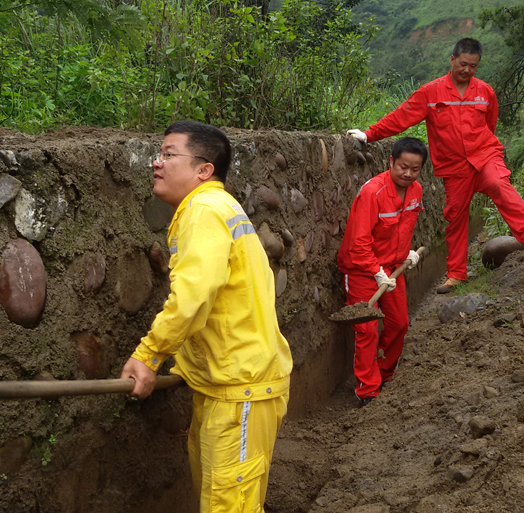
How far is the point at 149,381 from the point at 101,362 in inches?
18.7

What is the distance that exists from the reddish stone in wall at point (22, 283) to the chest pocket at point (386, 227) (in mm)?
3042

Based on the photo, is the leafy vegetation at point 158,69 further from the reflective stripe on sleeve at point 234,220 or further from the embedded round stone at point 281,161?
the reflective stripe on sleeve at point 234,220

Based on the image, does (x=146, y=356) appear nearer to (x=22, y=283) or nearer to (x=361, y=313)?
(x=22, y=283)

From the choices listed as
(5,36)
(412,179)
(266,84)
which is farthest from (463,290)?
(5,36)

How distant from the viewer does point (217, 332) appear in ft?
7.13

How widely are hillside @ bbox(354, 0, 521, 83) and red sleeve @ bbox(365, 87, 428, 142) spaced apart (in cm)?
2534

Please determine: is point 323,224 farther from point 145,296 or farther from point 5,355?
point 5,355

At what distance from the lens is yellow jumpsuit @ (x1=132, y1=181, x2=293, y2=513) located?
6.83 ft

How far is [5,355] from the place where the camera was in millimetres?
2041

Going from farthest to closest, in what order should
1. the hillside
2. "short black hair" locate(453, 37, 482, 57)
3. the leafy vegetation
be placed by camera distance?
the hillside
"short black hair" locate(453, 37, 482, 57)
the leafy vegetation

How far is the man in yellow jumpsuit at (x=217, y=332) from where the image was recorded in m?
2.01

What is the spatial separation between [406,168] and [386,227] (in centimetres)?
47

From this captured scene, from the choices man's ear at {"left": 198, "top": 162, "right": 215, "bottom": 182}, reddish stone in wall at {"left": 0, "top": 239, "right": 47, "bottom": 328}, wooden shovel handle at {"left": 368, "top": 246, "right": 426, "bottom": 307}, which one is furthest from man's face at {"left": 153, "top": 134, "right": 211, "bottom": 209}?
wooden shovel handle at {"left": 368, "top": 246, "right": 426, "bottom": 307}

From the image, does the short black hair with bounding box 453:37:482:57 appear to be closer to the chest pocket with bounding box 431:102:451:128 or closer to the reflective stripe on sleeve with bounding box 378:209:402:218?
the chest pocket with bounding box 431:102:451:128
